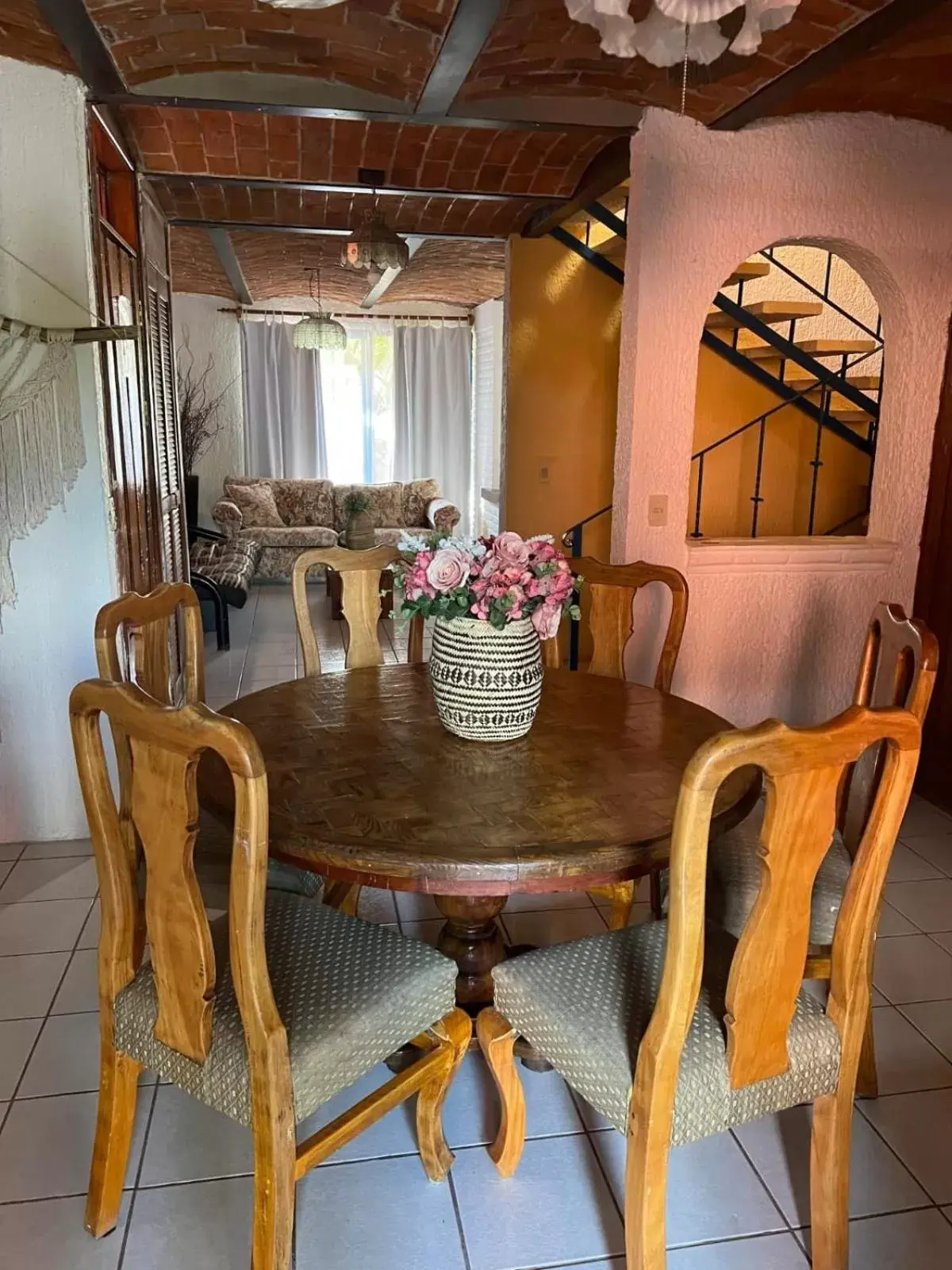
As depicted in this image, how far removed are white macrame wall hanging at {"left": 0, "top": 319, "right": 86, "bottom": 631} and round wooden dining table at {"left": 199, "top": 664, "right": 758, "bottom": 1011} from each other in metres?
1.09

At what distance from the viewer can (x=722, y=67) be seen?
2.47 meters

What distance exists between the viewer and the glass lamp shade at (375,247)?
3693 millimetres

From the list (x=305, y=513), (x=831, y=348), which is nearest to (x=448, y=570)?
(x=831, y=348)

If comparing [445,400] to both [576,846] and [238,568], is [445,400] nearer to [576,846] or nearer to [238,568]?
[238,568]

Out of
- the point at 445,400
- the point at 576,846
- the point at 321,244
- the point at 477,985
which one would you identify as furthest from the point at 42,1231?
the point at 445,400

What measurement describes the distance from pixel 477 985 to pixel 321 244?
16.1ft

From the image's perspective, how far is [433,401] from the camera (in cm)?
909

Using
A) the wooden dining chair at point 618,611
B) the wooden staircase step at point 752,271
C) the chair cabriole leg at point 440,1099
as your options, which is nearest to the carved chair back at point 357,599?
the wooden dining chair at point 618,611

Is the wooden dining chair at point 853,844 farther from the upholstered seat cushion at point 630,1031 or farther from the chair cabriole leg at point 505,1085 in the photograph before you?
the chair cabriole leg at point 505,1085

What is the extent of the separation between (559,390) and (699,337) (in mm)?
2100

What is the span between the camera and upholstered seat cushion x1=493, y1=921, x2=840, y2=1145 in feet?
4.48

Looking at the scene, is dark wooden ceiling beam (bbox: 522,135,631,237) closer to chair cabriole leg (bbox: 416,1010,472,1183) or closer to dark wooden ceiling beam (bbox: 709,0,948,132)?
dark wooden ceiling beam (bbox: 709,0,948,132)

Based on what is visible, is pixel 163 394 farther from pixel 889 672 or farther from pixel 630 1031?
pixel 630 1031

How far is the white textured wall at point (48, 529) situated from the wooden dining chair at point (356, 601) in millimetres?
755
